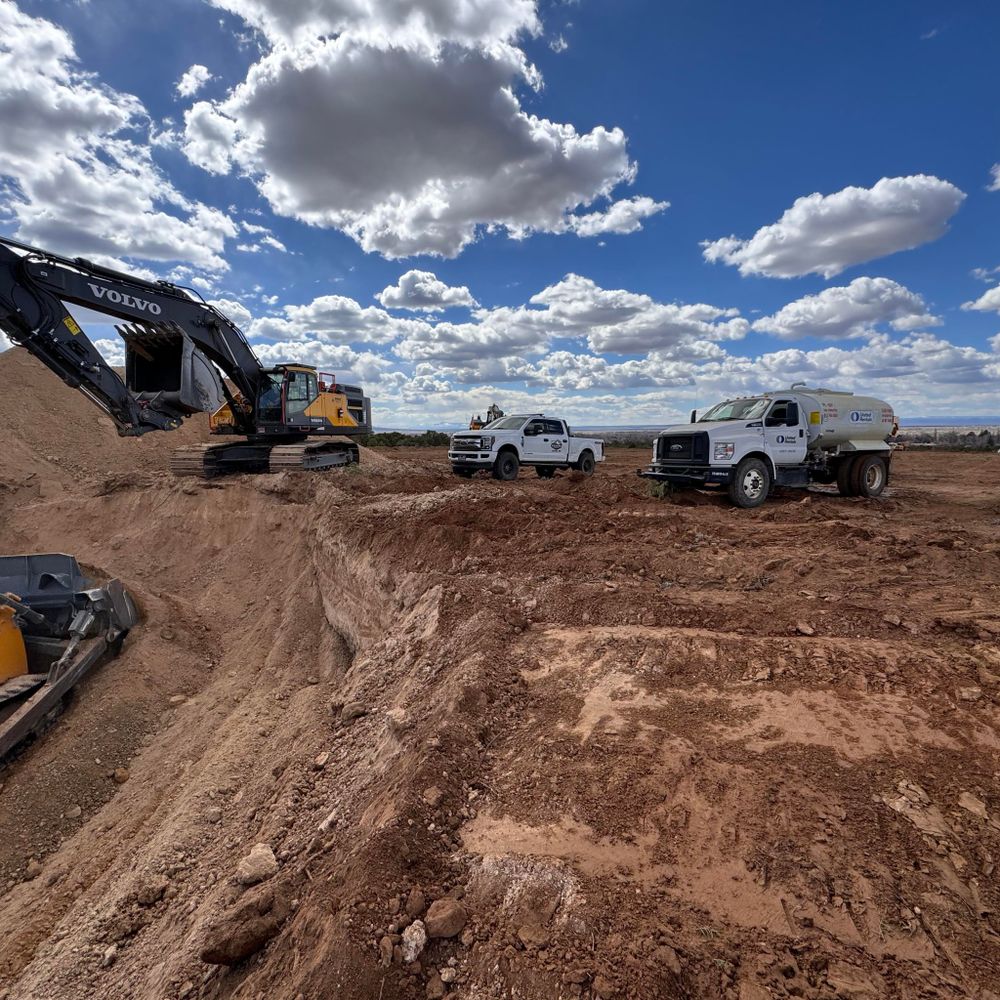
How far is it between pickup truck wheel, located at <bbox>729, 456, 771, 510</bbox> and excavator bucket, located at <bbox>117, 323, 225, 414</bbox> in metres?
10.9

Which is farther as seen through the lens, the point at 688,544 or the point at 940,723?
the point at 688,544

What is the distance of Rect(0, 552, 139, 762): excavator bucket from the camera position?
20.1ft

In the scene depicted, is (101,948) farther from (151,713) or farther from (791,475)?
(791,475)

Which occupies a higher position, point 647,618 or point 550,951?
point 647,618

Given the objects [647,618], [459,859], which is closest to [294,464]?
[647,618]

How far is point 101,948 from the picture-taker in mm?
3533

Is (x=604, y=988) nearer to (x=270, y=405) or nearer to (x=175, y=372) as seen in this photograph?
(x=175, y=372)

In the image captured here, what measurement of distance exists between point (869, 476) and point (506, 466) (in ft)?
28.9

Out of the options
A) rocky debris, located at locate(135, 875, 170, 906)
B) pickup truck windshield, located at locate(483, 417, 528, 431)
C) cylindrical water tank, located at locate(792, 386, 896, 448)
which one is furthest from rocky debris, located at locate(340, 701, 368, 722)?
pickup truck windshield, located at locate(483, 417, 528, 431)

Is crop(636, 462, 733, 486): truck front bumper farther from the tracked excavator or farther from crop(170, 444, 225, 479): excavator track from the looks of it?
crop(170, 444, 225, 479): excavator track

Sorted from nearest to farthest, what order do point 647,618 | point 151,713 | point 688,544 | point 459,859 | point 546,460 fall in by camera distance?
point 459,859 → point 647,618 → point 151,713 → point 688,544 → point 546,460

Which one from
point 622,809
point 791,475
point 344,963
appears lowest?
point 344,963

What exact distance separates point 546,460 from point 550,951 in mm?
15122

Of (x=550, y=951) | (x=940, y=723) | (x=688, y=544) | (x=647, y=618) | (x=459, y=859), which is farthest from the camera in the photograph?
(x=688, y=544)
